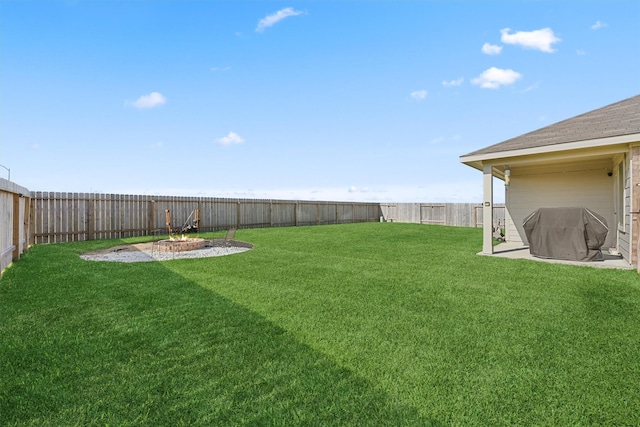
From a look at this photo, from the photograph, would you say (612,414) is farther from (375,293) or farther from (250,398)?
(375,293)

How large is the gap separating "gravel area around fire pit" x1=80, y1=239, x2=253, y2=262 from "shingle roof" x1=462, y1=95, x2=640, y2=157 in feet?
22.7

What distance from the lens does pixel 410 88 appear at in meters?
10.2

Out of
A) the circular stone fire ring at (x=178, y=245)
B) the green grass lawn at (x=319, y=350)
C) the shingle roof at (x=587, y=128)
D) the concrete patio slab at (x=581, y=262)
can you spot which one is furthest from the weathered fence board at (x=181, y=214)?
the concrete patio slab at (x=581, y=262)

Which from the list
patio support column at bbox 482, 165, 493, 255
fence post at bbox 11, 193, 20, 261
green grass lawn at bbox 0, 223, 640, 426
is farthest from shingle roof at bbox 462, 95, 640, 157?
fence post at bbox 11, 193, 20, 261

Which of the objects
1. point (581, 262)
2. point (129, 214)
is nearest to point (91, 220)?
point (129, 214)

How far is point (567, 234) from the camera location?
23.7ft

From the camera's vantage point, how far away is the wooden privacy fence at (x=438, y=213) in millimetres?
19031

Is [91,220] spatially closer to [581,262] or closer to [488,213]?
[488,213]

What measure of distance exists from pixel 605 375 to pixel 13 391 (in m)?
3.94

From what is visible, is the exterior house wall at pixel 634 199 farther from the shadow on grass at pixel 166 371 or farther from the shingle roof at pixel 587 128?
the shadow on grass at pixel 166 371

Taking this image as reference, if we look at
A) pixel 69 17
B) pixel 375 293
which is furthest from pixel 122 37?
pixel 375 293

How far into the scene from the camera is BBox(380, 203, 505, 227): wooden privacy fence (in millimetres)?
19031

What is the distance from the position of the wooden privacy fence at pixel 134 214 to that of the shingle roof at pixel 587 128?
10.7 m

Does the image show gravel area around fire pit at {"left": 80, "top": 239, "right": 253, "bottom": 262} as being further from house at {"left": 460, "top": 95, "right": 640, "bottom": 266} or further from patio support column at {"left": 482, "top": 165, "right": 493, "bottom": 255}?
house at {"left": 460, "top": 95, "right": 640, "bottom": 266}
